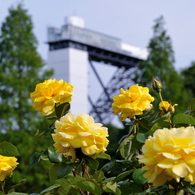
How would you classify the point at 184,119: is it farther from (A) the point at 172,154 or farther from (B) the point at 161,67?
(B) the point at 161,67

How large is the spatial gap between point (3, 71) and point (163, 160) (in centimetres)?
1275

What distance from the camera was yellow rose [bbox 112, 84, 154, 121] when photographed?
1655mm

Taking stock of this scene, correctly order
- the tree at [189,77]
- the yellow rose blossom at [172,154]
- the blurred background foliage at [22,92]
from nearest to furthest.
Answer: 1. the yellow rose blossom at [172,154]
2. the blurred background foliage at [22,92]
3. the tree at [189,77]

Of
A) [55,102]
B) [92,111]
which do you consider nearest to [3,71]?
[55,102]

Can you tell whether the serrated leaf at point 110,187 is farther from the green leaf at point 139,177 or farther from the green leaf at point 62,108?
the green leaf at point 62,108

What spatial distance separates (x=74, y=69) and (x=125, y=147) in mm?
23880

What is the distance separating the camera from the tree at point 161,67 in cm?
1541

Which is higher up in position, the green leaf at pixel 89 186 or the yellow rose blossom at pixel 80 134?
the yellow rose blossom at pixel 80 134

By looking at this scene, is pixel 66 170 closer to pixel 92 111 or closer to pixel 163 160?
pixel 163 160

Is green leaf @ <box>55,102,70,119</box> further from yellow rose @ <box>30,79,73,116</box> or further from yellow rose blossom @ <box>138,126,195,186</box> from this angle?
yellow rose blossom @ <box>138,126,195,186</box>

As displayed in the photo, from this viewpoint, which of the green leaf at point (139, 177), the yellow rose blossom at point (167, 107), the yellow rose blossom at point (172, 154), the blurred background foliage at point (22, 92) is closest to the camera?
the yellow rose blossom at point (172, 154)

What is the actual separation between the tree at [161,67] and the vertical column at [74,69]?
8.74 metres

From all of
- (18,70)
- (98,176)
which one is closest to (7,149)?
(98,176)

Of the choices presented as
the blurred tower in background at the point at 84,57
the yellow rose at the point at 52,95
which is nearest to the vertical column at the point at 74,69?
the blurred tower in background at the point at 84,57
